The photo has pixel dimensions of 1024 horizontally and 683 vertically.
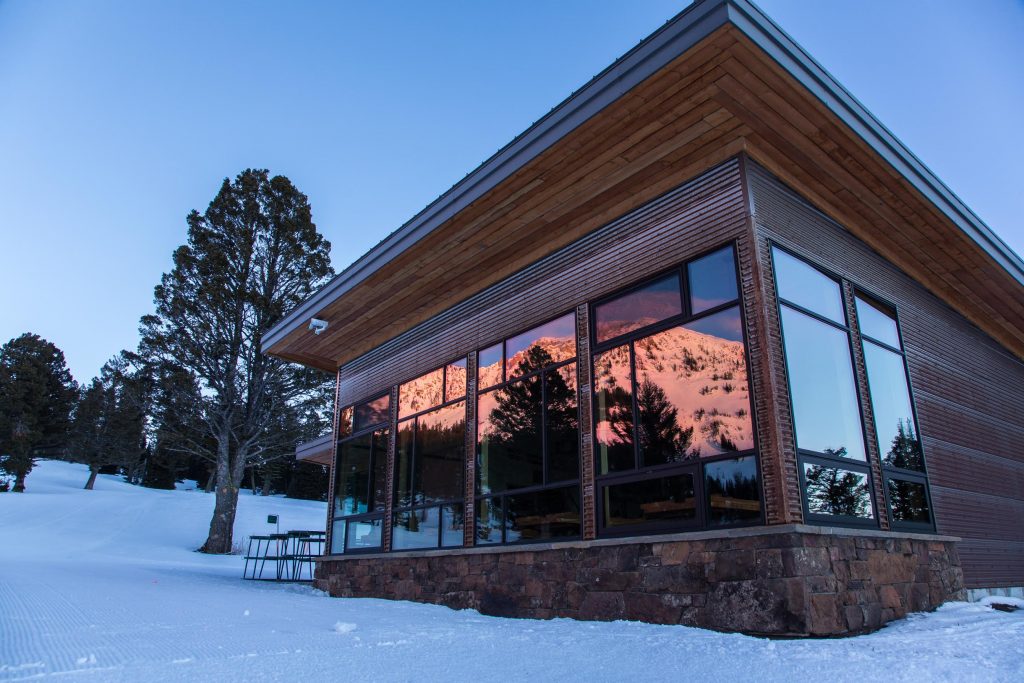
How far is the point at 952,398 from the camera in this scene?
25.1 feet

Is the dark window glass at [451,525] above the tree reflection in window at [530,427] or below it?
below

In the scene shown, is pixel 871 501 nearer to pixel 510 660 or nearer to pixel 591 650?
pixel 591 650

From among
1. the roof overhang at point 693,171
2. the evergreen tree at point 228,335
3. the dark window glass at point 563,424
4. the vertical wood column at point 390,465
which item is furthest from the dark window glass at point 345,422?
the evergreen tree at point 228,335

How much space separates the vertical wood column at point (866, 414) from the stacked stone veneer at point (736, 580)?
33cm

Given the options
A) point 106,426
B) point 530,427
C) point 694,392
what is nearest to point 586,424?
point 530,427

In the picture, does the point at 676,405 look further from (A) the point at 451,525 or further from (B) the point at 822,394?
(A) the point at 451,525

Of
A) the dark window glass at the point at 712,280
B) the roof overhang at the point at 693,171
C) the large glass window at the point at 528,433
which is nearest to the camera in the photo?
the roof overhang at the point at 693,171

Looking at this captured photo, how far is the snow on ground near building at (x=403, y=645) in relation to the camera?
11.0 feet

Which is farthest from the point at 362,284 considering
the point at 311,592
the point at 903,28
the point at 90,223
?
the point at 90,223

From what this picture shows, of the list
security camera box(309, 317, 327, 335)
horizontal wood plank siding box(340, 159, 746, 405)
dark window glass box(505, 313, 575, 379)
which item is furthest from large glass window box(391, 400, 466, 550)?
security camera box(309, 317, 327, 335)

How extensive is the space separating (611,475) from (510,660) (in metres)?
2.58

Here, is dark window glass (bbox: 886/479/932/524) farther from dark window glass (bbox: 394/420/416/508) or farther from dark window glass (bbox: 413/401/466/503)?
dark window glass (bbox: 394/420/416/508)

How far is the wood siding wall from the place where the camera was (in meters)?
6.13

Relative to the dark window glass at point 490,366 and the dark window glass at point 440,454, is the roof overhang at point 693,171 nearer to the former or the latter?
the dark window glass at point 490,366
